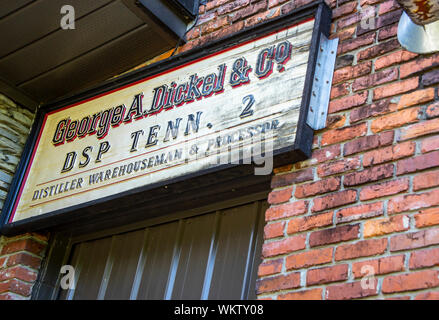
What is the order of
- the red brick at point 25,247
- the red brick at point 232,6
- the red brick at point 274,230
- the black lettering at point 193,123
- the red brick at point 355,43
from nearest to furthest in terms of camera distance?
the red brick at point 274,230 < the red brick at point 355,43 < the black lettering at point 193,123 < the red brick at point 232,6 < the red brick at point 25,247

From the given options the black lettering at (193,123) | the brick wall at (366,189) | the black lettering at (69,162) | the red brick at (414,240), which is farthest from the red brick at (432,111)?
the black lettering at (69,162)

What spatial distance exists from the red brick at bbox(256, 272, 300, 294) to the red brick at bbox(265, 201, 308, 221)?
0.27 meters

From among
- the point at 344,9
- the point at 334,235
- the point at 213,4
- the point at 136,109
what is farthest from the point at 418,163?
the point at 213,4

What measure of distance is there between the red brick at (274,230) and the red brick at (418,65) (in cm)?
79

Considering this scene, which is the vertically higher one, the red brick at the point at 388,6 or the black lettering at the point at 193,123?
the red brick at the point at 388,6

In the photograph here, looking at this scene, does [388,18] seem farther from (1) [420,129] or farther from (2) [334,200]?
(2) [334,200]

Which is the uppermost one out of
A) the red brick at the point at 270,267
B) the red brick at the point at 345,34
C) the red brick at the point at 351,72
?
the red brick at the point at 345,34

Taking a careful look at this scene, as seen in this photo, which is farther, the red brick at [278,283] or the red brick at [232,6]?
the red brick at [232,6]

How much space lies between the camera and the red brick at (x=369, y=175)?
8.71ft

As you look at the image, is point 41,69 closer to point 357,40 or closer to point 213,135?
point 213,135

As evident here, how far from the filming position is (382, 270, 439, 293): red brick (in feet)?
7.59

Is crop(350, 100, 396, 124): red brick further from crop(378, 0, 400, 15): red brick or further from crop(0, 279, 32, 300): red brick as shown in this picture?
crop(0, 279, 32, 300): red brick

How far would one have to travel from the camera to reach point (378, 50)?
9.87ft

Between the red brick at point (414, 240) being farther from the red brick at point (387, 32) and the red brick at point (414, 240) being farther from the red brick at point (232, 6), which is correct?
the red brick at point (232, 6)
